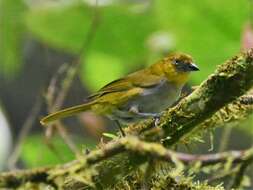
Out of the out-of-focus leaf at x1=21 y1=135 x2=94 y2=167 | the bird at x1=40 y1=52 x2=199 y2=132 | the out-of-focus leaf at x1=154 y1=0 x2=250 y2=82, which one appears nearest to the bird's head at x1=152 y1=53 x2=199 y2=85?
the bird at x1=40 y1=52 x2=199 y2=132

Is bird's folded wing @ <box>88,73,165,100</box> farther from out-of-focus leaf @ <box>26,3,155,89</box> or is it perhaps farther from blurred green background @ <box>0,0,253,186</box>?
out-of-focus leaf @ <box>26,3,155,89</box>

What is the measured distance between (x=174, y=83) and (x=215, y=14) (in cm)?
65

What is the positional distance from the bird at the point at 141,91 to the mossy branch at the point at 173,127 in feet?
1.10

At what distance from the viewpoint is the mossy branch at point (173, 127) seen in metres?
1.64

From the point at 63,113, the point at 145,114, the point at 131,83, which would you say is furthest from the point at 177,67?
the point at 63,113

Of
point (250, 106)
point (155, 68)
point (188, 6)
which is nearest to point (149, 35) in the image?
point (188, 6)

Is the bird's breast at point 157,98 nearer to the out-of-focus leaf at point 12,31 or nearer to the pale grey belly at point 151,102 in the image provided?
the pale grey belly at point 151,102

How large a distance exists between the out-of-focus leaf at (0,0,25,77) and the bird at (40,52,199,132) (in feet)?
3.33

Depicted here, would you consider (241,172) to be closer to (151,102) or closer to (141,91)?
(151,102)

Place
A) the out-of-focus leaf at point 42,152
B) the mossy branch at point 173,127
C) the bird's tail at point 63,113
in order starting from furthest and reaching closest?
the out-of-focus leaf at point 42,152 < the bird's tail at point 63,113 < the mossy branch at point 173,127

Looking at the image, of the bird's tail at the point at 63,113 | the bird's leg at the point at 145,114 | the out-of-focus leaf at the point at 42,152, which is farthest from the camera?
the out-of-focus leaf at the point at 42,152

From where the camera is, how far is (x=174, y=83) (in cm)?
266

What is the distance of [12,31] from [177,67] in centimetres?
134

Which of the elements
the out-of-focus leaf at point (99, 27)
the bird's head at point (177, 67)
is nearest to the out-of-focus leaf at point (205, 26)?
the out-of-focus leaf at point (99, 27)
